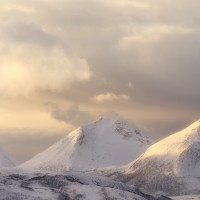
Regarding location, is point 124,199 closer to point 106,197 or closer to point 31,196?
point 106,197

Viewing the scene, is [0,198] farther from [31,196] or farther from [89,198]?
[89,198]

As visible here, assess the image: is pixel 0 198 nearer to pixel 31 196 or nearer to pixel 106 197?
pixel 31 196

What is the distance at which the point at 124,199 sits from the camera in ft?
A: 655

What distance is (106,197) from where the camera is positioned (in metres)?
199

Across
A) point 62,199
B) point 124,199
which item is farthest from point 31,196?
point 124,199

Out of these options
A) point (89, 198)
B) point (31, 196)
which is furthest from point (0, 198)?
point (89, 198)

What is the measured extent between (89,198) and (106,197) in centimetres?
454

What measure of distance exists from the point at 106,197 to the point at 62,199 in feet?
38.9

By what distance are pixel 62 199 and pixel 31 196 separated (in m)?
8.21

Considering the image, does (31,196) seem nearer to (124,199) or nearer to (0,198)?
(0,198)

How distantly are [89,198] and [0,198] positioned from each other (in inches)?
955

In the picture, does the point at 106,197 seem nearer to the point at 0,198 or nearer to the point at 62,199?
the point at 62,199

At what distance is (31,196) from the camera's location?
194875 millimetres

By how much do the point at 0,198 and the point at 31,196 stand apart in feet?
28.4
